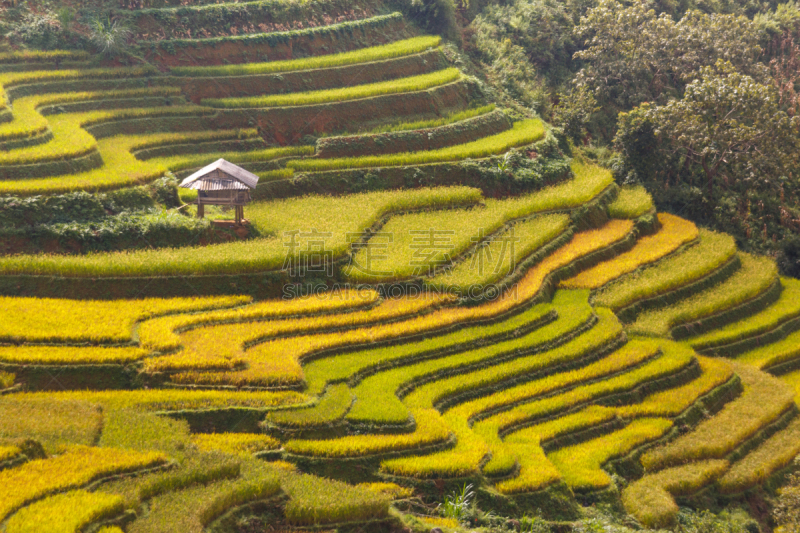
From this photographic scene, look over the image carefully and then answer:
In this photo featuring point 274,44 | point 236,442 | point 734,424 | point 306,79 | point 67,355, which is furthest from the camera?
point 274,44

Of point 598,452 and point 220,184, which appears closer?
point 598,452

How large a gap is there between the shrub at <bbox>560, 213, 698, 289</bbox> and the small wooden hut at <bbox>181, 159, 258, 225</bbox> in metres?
8.36

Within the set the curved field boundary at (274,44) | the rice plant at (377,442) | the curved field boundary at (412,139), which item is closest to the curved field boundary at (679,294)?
the rice plant at (377,442)

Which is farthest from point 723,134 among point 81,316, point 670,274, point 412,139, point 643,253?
point 81,316

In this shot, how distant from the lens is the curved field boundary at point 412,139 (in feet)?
69.5

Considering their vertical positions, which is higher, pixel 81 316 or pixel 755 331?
pixel 81 316

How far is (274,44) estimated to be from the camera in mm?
25016

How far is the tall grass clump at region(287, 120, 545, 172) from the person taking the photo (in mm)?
20344

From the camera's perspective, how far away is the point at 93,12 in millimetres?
23469

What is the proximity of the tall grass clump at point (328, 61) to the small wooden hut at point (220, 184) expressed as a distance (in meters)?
8.12

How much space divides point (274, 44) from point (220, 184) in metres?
10.9

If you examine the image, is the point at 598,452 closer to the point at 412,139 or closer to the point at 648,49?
the point at 412,139

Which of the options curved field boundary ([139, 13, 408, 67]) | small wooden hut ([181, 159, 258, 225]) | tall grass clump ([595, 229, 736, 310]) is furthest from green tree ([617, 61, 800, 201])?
small wooden hut ([181, 159, 258, 225])

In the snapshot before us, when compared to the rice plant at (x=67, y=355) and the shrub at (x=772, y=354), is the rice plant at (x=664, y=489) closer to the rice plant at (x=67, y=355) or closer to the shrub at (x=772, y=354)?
the shrub at (x=772, y=354)
